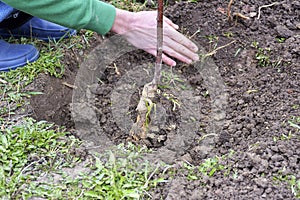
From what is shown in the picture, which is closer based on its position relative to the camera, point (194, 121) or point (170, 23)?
point (194, 121)

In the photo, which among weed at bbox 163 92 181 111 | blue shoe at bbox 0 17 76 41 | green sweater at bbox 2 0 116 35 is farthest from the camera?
blue shoe at bbox 0 17 76 41

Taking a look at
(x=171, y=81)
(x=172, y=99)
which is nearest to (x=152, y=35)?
(x=171, y=81)

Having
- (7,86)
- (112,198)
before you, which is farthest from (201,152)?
(7,86)

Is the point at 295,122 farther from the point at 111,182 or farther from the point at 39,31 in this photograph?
the point at 39,31

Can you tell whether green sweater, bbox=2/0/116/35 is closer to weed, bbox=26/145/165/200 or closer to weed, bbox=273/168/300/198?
weed, bbox=26/145/165/200

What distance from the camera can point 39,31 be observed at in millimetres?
2576

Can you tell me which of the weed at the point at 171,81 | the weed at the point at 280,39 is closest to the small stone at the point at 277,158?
the weed at the point at 171,81

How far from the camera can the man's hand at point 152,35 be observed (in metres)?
2.36

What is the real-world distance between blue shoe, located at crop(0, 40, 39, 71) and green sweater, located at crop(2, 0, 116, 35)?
1.14 feet

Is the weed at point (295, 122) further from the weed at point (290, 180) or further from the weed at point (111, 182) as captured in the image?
the weed at point (111, 182)

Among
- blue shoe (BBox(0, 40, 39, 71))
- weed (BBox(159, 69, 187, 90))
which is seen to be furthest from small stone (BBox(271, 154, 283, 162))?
blue shoe (BBox(0, 40, 39, 71))

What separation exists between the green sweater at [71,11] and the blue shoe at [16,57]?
35 centimetres

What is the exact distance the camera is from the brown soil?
1.70 metres

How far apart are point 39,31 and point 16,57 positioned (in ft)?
0.95
